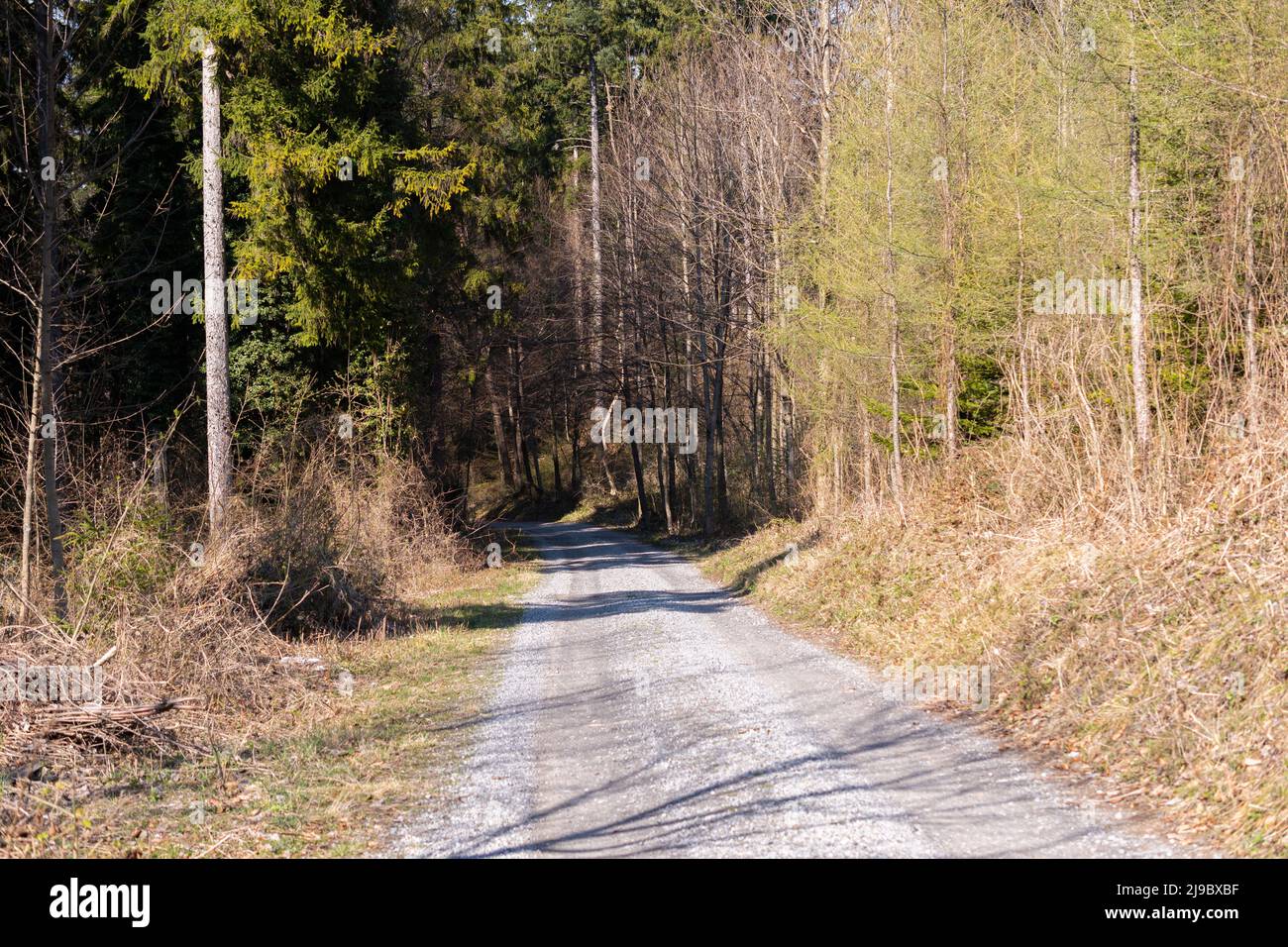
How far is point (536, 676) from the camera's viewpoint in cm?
1180

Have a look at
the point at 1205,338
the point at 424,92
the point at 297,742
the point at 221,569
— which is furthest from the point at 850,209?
the point at 424,92

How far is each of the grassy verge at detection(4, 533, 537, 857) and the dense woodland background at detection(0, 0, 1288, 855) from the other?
1635 mm

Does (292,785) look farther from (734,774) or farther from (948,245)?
(948,245)

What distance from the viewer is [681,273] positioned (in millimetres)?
32844

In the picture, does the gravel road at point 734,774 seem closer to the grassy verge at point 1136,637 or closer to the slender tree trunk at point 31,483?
the grassy verge at point 1136,637

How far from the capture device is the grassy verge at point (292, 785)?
637cm

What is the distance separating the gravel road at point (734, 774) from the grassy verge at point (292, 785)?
39 centimetres

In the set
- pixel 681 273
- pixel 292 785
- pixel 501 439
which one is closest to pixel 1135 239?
pixel 292 785

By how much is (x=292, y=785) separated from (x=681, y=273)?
87.8 feet

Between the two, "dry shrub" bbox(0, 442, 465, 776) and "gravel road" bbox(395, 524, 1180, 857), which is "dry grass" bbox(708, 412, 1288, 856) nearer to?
"gravel road" bbox(395, 524, 1180, 857)

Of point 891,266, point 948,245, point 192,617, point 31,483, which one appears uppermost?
point 948,245

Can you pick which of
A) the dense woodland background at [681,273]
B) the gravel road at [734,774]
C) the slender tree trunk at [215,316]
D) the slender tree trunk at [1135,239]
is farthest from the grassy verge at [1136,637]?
the slender tree trunk at [215,316]

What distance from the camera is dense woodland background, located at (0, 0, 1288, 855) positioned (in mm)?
10852
